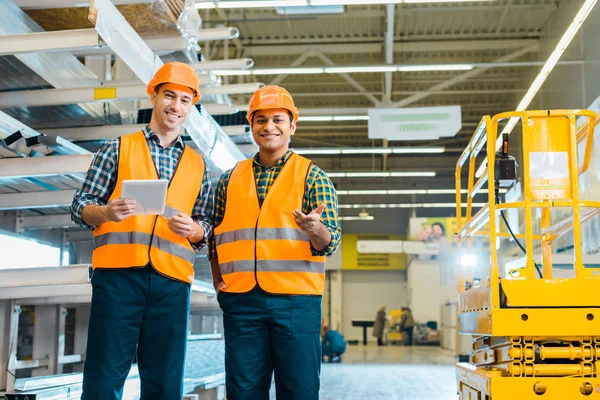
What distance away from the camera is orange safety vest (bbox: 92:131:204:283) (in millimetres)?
2695

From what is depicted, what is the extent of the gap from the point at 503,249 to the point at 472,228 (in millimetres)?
18029

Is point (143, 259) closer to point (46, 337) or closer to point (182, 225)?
point (182, 225)

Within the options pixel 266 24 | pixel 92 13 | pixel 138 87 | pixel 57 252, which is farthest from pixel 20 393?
pixel 266 24

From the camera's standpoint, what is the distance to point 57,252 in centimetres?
652

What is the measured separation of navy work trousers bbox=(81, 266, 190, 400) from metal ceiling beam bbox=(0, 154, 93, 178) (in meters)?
1.25

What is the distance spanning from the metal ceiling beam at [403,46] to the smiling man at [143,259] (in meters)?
14.2

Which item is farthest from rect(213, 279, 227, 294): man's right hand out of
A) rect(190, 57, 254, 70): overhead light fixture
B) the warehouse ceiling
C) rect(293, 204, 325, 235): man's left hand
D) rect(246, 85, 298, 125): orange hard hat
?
the warehouse ceiling

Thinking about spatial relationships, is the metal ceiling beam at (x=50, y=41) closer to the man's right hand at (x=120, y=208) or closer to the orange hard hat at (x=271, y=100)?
the orange hard hat at (x=271, y=100)

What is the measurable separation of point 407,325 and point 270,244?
80.9ft

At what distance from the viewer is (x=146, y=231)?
108 inches

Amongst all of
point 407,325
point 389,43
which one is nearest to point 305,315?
point 389,43

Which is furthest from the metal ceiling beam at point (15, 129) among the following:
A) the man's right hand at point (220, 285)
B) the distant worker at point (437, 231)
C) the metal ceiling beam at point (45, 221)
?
the distant worker at point (437, 231)

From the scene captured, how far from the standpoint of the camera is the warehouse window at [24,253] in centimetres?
544

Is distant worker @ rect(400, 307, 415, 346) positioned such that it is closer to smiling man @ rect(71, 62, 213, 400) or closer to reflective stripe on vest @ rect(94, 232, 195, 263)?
smiling man @ rect(71, 62, 213, 400)
